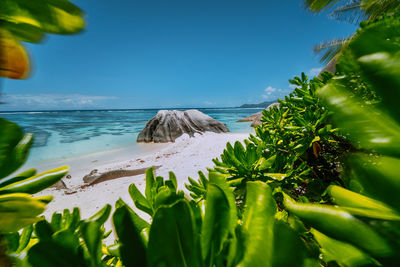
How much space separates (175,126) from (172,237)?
362 inches

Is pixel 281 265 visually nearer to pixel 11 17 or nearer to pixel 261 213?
pixel 261 213

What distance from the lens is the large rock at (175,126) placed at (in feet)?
29.9

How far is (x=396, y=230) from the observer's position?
0.19 m

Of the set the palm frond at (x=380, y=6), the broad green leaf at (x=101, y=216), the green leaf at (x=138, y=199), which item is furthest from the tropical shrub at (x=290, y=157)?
the palm frond at (x=380, y=6)

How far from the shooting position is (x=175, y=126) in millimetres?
9352

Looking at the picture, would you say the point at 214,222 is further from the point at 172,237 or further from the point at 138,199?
the point at 138,199

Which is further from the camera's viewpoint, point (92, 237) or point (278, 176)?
point (278, 176)

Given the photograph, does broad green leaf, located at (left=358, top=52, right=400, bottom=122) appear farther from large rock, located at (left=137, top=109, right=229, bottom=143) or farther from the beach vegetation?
large rock, located at (left=137, top=109, right=229, bottom=143)

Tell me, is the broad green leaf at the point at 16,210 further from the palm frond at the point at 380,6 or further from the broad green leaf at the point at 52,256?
the palm frond at the point at 380,6

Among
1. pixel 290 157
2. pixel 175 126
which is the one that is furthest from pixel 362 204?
pixel 175 126

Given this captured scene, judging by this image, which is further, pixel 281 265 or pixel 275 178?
pixel 275 178

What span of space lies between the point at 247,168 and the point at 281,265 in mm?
734

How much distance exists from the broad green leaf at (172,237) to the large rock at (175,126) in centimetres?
861

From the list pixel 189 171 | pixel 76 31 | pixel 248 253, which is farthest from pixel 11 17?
pixel 189 171
